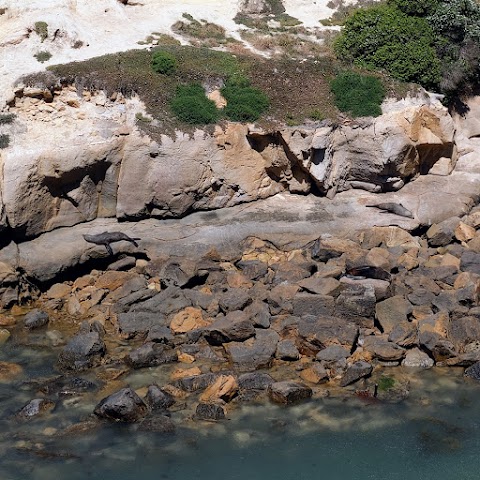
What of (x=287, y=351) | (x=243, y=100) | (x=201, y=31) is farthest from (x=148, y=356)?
(x=201, y=31)

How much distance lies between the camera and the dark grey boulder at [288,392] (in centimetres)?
1952

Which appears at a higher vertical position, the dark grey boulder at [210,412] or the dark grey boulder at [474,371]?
the dark grey boulder at [474,371]

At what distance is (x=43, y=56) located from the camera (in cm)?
3125

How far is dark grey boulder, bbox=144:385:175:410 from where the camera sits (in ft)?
63.9

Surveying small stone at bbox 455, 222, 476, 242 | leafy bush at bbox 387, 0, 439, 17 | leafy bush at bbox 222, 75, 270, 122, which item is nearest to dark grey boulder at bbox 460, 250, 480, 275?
small stone at bbox 455, 222, 476, 242

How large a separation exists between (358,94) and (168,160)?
882 cm

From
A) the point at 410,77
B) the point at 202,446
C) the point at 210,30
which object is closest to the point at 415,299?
the point at 202,446

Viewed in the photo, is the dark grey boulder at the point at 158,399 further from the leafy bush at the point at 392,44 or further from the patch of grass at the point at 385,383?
the leafy bush at the point at 392,44

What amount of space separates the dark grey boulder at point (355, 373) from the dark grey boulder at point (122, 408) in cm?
557

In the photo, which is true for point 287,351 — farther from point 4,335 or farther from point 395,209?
point 395,209

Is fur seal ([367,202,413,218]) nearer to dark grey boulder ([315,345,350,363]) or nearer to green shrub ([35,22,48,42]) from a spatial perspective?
dark grey boulder ([315,345,350,363])

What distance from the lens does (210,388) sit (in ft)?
64.9

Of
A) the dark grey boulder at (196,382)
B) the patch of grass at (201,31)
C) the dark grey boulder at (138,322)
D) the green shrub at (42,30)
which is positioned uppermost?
the green shrub at (42,30)

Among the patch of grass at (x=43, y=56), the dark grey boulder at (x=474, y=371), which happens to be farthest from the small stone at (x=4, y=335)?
the dark grey boulder at (x=474, y=371)
